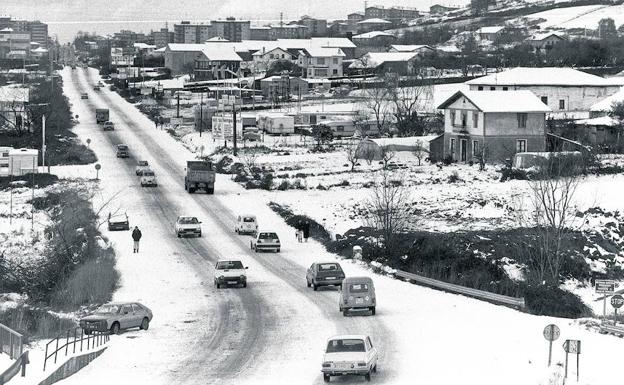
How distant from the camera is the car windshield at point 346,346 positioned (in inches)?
1069

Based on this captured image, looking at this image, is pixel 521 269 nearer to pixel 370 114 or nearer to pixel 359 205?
pixel 359 205

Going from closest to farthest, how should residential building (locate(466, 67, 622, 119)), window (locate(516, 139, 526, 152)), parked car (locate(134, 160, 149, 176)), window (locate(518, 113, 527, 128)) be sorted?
parked car (locate(134, 160, 149, 176)) < window (locate(516, 139, 526, 152)) < window (locate(518, 113, 527, 128)) < residential building (locate(466, 67, 622, 119))

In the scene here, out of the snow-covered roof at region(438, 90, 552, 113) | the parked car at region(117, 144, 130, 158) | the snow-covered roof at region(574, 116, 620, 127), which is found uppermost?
the snow-covered roof at region(438, 90, 552, 113)

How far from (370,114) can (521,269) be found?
70.6 meters

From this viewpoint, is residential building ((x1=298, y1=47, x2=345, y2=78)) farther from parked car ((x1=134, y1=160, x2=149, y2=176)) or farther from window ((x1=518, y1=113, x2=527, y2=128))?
window ((x1=518, y1=113, x2=527, y2=128))

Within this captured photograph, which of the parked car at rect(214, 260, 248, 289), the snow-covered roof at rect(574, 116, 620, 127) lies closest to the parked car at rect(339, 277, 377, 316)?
the parked car at rect(214, 260, 248, 289)

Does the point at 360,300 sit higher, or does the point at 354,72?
the point at 354,72

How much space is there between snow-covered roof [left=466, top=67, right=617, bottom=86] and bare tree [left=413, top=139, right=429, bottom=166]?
85.0ft

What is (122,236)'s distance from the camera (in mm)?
54875

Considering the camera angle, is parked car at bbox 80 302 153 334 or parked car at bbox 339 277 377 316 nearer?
parked car at bbox 80 302 153 334

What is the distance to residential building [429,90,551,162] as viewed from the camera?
8106cm

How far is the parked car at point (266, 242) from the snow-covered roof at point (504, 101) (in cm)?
3416

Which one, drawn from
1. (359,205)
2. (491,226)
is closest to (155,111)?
(359,205)

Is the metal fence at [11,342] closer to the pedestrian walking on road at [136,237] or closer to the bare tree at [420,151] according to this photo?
the pedestrian walking on road at [136,237]
